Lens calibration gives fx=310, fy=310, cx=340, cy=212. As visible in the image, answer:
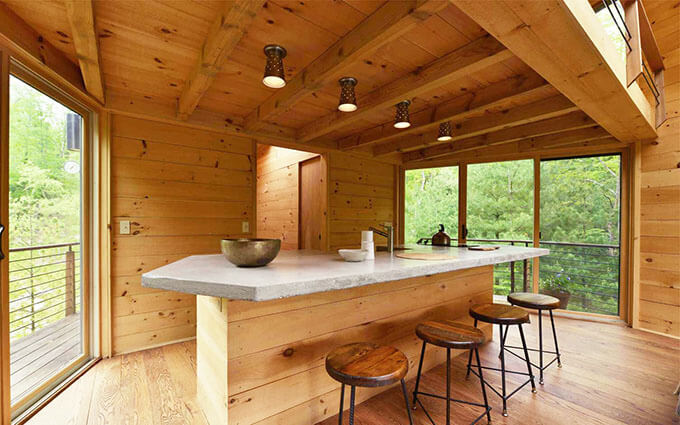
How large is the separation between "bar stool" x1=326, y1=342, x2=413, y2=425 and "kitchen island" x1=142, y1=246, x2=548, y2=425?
32 cm

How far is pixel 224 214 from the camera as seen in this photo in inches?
129

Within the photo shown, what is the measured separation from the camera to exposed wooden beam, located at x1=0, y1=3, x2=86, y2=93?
5.41 ft

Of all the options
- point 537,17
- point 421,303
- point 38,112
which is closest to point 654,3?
point 537,17

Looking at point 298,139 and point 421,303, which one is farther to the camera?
point 298,139

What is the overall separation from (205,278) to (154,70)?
6.26 ft

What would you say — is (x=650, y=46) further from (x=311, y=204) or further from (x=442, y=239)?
(x=311, y=204)

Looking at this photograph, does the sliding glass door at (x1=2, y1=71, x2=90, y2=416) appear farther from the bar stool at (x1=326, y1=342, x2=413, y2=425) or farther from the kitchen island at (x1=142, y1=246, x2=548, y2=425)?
the bar stool at (x1=326, y1=342, x2=413, y2=425)

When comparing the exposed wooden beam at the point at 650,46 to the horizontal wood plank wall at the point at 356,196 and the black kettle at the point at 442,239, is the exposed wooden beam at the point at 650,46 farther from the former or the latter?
the horizontal wood plank wall at the point at 356,196

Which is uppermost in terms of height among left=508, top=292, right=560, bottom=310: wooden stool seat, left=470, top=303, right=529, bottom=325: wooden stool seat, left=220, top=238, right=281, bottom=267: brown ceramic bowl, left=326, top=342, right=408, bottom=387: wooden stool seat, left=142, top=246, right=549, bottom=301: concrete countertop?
left=220, top=238, right=281, bottom=267: brown ceramic bowl

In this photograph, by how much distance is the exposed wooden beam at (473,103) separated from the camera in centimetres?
226

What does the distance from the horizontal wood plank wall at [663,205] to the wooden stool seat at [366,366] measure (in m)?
3.48

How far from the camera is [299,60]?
6.87 ft

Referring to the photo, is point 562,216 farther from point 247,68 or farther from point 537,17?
point 247,68

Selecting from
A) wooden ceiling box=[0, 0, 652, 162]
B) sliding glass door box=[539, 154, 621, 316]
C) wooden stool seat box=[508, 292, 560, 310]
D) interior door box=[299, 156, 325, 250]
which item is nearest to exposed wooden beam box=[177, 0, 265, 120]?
wooden ceiling box=[0, 0, 652, 162]
